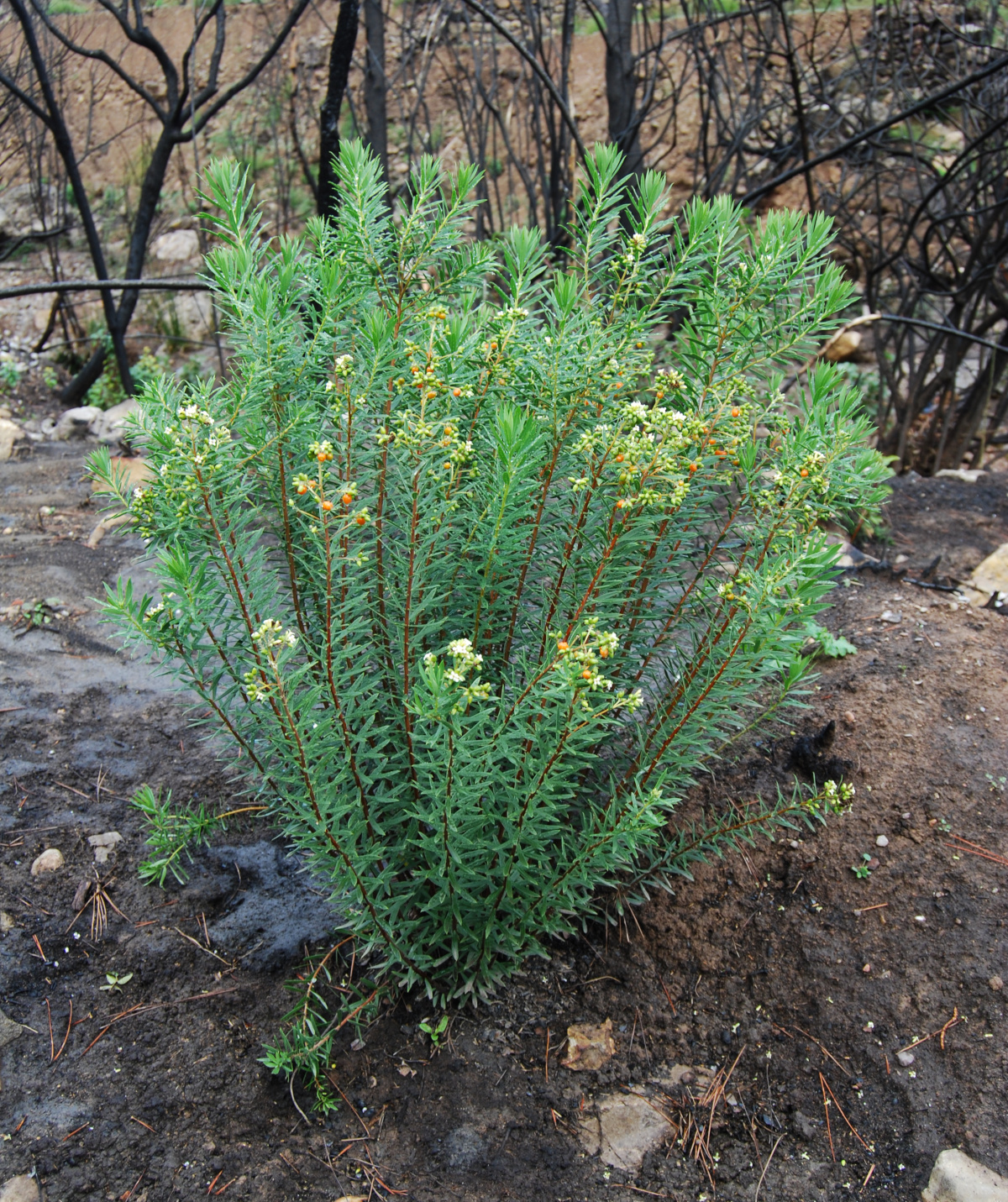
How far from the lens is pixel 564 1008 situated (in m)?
1.80

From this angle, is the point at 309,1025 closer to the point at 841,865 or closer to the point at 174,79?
the point at 841,865

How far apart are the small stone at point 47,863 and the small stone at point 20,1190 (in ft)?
2.22

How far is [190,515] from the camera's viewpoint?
4.34ft

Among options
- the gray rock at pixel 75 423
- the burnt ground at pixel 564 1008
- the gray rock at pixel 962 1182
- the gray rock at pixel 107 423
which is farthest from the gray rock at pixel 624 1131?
the gray rock at pixel 75 423

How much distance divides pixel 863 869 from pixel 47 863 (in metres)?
1.89

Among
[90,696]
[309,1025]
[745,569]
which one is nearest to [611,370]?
[745,569]

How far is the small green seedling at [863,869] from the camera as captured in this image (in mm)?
1945

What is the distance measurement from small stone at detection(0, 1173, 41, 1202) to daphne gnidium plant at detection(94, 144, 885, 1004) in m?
0.66

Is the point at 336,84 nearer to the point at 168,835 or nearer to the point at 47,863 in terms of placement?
the point at 168,835

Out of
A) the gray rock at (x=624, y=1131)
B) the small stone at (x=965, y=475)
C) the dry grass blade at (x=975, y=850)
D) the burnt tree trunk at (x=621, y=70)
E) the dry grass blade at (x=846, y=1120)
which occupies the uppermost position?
the burnt tree trunk at (x=621, y=70)

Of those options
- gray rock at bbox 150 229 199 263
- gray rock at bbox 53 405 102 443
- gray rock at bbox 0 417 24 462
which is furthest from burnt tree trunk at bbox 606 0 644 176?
gray rock at bbox 150 229 199 263

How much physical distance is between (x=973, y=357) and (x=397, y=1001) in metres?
8.94

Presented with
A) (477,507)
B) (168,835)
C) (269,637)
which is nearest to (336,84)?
(477,507)

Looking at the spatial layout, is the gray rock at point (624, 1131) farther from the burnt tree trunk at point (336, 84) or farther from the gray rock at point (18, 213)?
the gray rock at point (18, 213)
